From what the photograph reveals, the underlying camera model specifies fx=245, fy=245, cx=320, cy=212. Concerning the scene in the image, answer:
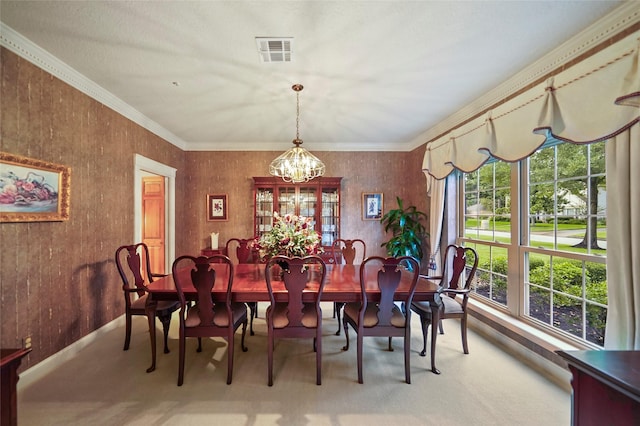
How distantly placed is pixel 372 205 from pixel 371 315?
289cm

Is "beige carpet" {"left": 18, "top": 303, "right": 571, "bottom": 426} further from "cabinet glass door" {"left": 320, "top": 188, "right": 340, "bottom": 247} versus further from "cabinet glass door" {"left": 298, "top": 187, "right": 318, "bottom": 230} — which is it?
"cabinet glass door" {"left": 298, "top": 187, "right": 318, "bottom": 230}

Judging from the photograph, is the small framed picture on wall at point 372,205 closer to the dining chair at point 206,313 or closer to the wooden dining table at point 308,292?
the wooden dining table at point 308,292

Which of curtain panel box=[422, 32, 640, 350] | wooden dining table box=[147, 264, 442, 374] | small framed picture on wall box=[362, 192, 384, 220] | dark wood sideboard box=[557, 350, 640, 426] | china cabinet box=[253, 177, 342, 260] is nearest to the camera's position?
dark wood sideboard box=[557, 350, 640, 426]

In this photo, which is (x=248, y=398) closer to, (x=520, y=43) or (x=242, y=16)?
(x=242, y=16)

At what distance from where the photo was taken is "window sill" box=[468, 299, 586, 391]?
201 centimetres

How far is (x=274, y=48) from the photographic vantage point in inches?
77.9

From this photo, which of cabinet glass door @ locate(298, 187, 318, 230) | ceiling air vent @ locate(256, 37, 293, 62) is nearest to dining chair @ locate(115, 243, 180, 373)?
ceiling air vent @ locate(256, 37, 293, 62)

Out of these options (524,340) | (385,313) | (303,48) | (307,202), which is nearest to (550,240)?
(524,340)

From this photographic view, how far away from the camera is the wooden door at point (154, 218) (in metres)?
4.24

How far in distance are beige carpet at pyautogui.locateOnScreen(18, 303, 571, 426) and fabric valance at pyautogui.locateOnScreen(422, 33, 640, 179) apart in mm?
1920

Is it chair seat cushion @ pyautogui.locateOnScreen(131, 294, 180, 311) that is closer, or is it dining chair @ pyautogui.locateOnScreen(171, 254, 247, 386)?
dining chair @ pyautogui.locateOnScreen(171, 254, 247, 386)

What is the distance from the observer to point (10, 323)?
1.83 metres

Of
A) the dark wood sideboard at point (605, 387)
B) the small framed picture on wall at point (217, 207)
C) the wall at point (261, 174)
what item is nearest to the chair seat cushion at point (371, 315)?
the dark wood sideboard at point (605, 387)

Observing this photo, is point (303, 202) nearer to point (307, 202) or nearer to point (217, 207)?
point (307, 202)
